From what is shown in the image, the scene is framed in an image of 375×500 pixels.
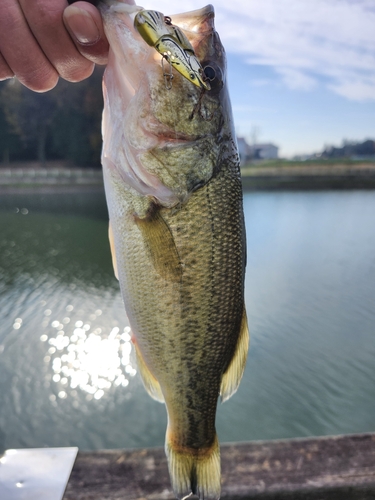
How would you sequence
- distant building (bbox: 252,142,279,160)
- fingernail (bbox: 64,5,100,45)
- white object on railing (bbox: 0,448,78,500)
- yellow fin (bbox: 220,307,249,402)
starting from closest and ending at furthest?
1. fingernail (bbox: 64,5,100,45)
2. yellow fin (bbox: 220,307,249,402)
3. white object on railing (bbox: 0,448,78,500)
4. distant building (bbox: 252,142,279,160)

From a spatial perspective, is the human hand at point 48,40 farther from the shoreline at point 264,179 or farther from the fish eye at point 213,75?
the shoreline at point 264,179

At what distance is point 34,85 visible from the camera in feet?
4.24


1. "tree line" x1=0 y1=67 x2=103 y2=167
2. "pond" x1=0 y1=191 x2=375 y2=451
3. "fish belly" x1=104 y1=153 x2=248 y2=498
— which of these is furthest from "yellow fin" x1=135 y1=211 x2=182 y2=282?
"tree line" x1=0 y1=67 x2=103 y2=167

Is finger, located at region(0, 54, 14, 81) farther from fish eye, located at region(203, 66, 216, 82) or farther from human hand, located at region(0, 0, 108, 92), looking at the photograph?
fish eye, located at region(203, 66, 216, 82)

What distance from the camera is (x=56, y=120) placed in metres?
29.1

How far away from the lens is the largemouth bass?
118 cm

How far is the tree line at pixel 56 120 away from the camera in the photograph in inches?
1085

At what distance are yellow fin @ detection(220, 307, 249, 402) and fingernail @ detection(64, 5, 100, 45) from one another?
1018mm

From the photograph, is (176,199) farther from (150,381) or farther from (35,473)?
(35,473)

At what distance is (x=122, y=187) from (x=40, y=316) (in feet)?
22.8

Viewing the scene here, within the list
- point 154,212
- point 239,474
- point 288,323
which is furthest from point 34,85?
point 288,323

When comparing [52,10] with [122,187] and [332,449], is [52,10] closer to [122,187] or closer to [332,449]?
[122,187]

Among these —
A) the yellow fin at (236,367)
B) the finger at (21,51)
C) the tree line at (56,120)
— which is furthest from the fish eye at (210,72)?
the tree line at (56,120)

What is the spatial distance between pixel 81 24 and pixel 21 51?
0.24 m
